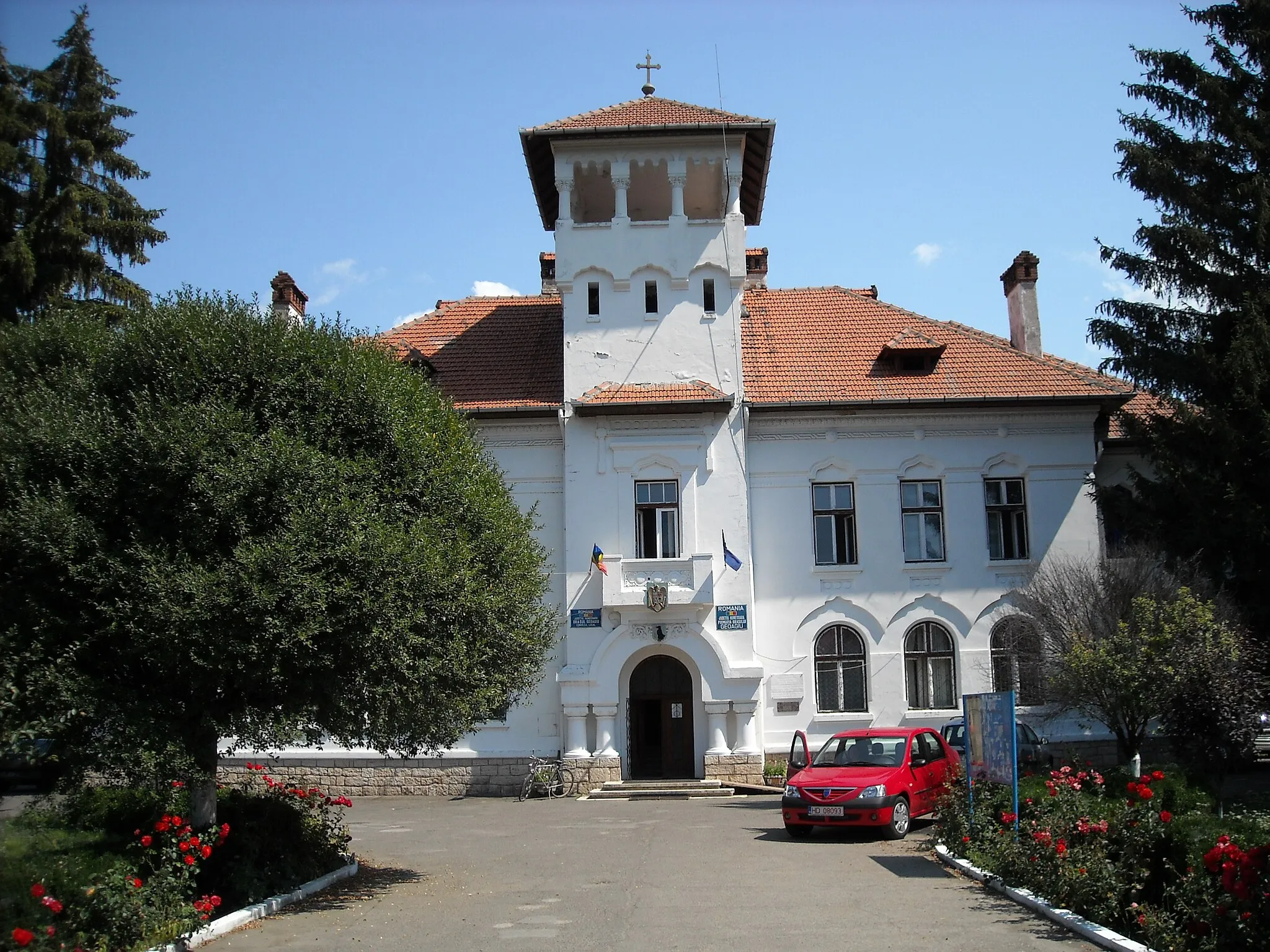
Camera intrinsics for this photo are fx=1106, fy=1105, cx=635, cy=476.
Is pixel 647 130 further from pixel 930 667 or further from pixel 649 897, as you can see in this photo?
pixel 649 897

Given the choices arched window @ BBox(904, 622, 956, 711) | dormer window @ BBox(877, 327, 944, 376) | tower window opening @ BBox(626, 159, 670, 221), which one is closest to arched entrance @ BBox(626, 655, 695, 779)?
arched window @ BBox(904, 622, 956, 711)

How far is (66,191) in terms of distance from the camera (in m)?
24.1

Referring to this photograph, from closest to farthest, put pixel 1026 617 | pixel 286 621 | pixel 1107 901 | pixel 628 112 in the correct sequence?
pixel 1107 901, pixel 286 621, pixel 1026 617, pixel 628 112

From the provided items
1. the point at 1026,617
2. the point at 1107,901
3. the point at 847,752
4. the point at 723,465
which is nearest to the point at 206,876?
the point at 1107,901

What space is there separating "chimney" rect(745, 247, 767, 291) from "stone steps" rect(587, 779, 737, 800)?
15432 millimetres

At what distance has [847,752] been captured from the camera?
1805 centimetres

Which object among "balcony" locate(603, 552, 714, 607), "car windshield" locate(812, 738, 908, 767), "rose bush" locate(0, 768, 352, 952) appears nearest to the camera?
"rose bush" locate(0, 768, 352, 952)

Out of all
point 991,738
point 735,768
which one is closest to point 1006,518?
point 735,768

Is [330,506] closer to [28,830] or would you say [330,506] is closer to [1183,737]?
[28,830]

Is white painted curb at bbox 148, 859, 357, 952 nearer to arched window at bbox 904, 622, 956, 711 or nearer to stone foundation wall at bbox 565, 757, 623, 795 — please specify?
stone foundation wall at bbox 565, 757, 623, 795

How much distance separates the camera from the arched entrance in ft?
85.5

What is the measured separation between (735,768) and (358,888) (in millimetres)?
13418

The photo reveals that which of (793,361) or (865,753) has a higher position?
(793,361)

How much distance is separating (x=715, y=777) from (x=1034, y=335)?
47.7ft
